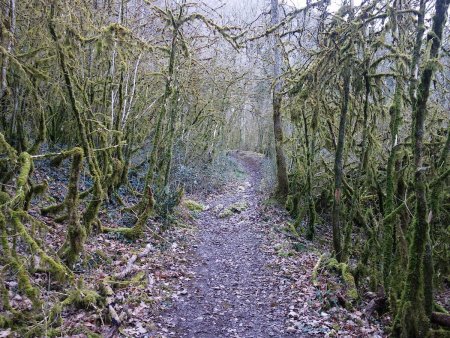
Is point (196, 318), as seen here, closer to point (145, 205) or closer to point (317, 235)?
point (145, 205)

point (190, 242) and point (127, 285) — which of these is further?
point (190, 242)

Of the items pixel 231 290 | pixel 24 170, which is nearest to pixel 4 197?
pixel 24 170

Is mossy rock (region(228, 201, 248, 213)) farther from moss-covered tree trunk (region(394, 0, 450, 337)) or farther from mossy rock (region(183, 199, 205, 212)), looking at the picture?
moss-covered tree trunk (region(394, 0, 450, 337))

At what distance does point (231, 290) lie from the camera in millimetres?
7820

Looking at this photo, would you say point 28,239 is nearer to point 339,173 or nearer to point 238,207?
point 339,173

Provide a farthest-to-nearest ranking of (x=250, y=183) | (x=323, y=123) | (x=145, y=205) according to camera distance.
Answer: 1. (x=250, y=183)
2. (x=323, y=123)
3. (x=145, y=205)

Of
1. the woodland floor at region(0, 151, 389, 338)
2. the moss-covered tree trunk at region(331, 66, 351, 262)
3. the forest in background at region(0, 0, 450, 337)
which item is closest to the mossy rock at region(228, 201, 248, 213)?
the forest in background at region(0, 0, 450, 337)

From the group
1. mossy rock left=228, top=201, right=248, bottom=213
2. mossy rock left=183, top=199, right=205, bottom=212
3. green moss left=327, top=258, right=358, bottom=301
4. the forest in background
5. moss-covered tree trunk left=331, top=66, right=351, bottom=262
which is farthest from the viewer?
mossy rock left=228, top=201, right=248, bottom=213

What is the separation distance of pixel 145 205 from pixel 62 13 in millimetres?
5311

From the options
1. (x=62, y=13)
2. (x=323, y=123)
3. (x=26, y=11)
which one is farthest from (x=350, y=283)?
(x=26, y=11)

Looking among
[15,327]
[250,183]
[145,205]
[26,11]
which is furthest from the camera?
[250,183]

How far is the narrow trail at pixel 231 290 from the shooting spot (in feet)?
20.6

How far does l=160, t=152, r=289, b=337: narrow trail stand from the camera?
248 inches

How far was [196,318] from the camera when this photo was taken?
6.51 m
